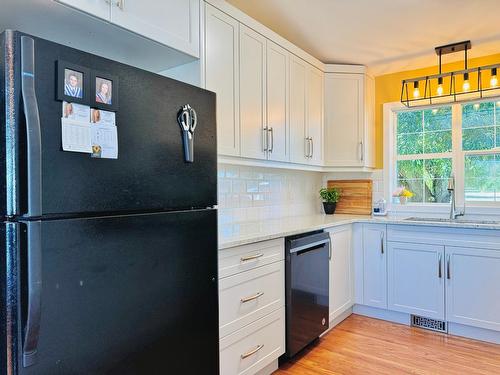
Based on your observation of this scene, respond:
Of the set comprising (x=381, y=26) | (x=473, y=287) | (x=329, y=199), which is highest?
(x=381, y=26)

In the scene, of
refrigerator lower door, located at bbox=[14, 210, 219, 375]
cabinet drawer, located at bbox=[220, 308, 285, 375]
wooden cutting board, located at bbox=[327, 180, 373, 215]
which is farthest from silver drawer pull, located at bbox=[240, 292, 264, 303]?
wooden cutting board, located at bbox=[327, 180, 373, 215]

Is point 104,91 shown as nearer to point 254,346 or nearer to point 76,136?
point 76,136

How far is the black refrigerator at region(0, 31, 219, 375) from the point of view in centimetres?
86

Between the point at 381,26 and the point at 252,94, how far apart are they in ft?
3.71

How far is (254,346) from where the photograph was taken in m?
1.97

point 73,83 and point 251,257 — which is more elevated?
point 73,83

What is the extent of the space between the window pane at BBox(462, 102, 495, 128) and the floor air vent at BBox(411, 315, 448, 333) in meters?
1.73

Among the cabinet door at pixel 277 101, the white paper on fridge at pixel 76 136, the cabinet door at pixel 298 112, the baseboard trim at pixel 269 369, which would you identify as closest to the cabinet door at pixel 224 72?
the cabinet door at pixel 277 101

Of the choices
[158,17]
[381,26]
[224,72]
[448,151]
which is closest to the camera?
[158,17]

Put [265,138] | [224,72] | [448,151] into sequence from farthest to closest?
[448,151]
[265,138]
[224,72]

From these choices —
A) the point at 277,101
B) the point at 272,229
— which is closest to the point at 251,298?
the point at 272,229

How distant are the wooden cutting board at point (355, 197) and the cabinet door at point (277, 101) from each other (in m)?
1.16

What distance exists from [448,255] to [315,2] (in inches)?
81.3

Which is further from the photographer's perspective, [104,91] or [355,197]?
[355,197]
